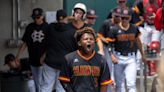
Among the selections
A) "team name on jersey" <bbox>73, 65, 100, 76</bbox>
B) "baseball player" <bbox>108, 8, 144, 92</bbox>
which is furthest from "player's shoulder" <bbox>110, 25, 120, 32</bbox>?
"team name on jersey" <bbox>73, 65, 100, 76</bbox>

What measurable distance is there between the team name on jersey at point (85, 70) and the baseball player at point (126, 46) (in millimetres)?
3682

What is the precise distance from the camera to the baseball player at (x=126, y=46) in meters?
9.26

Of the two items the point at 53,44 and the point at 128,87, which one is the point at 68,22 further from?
the point at 128,87

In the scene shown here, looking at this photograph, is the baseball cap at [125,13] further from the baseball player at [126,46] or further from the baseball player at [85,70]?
the baseball player at [85,70]

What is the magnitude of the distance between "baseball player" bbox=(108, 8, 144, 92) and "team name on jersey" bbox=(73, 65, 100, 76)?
368cm

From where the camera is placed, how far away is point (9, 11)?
36.2 ft

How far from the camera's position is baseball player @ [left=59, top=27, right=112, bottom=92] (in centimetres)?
560

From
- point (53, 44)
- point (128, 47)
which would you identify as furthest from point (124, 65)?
point (53, 44)

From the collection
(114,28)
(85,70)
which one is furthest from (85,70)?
(114,28)

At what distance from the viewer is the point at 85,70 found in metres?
5.58

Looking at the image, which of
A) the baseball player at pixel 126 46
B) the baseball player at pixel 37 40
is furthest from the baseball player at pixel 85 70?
the baseball player at pixel 126 46

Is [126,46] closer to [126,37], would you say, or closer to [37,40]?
[126,37]

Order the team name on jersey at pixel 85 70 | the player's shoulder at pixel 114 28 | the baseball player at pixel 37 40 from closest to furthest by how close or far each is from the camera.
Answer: the team name on jersey at pixel 85 70
the baseball player at pixel 37 40
the player's shoulder at pixel 114 28

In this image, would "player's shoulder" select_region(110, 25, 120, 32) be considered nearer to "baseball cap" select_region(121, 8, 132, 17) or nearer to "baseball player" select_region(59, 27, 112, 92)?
"baseball cap" select_region(121, 8, 132, 17)
